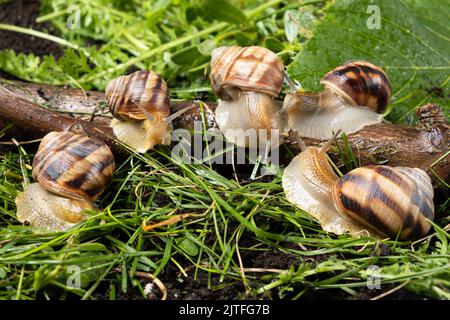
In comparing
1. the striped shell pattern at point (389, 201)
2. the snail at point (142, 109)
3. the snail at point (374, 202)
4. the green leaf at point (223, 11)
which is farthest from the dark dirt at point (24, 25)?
the striped shell pattern at point (389, 201)

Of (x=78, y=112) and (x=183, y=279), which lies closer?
(x=183, y=279)

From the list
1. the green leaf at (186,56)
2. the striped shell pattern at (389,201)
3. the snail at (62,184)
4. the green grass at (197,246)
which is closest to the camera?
A: the green grass at (197,246)

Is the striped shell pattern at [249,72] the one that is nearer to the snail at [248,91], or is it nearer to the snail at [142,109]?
the snail at [248,91]

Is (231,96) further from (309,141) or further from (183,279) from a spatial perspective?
(183,279)

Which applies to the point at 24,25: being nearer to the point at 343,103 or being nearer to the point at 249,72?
the point at 249,72

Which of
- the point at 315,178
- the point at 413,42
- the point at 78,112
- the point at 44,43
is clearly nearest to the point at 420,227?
the point at 315,178

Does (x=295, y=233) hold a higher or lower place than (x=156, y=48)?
lower
